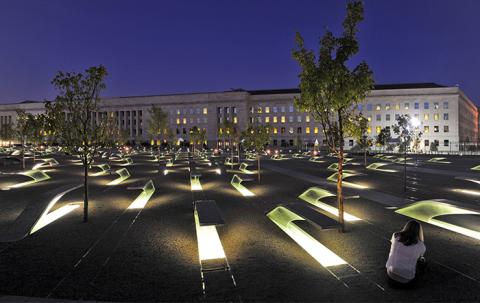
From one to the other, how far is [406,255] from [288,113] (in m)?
109

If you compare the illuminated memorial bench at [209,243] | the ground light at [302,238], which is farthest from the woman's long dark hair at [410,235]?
the illuminated memorial bench at [209,243]

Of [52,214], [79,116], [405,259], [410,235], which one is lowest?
[52,214]

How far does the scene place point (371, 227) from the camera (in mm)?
9992

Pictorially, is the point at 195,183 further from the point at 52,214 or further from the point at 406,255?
the point at 406,255

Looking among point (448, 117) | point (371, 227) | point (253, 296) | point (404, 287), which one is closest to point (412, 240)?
point (404, 287)

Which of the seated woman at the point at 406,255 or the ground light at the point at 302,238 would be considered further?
the ground light at the point at 302,238

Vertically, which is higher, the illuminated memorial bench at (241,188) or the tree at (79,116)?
the tree at (79,116)

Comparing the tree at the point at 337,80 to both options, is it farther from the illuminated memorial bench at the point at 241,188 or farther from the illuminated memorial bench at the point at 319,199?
the illuminated memorial bench at the point at 241,188

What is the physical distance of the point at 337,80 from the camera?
953 cm

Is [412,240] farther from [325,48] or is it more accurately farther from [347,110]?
[325,48]

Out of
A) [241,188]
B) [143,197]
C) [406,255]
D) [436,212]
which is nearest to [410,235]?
[406,255]

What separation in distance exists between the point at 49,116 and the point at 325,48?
9.72m

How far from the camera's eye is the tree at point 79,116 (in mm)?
10945

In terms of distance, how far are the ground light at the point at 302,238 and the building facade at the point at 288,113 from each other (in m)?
83.4
